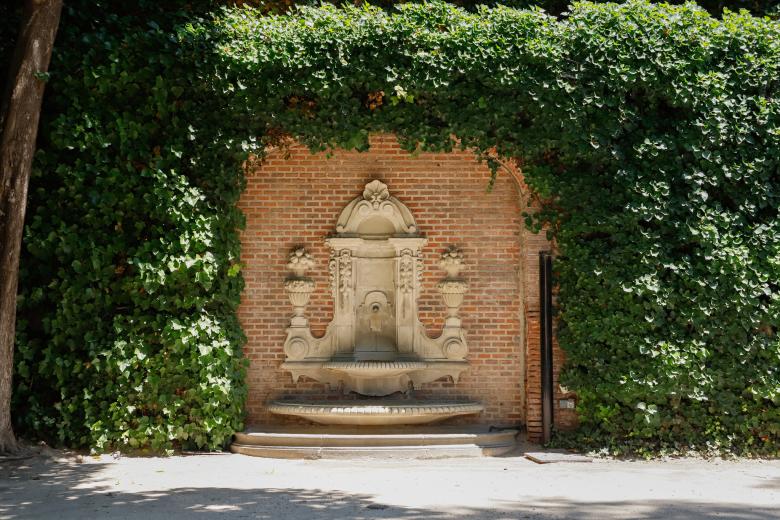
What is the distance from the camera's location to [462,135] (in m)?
9.93

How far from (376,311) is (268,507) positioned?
4434mm

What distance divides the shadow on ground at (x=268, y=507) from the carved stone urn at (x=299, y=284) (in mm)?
3365

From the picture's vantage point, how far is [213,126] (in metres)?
9.85

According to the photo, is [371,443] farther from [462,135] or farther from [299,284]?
[462,135]

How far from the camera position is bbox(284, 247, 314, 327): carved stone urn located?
1051cm

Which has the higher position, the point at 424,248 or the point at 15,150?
the point at 15,150

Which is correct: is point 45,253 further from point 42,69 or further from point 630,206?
point 630,206

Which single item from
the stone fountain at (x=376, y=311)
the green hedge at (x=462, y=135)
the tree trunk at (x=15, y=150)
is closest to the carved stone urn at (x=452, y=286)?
the stone fountain at (x=376, y=311)

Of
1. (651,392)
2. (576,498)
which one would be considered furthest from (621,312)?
(576,498)

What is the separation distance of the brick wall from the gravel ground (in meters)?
1.32

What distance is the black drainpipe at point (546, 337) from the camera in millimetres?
10055

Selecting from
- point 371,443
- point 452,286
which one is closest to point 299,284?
point 452,286

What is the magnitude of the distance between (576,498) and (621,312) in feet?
9.91

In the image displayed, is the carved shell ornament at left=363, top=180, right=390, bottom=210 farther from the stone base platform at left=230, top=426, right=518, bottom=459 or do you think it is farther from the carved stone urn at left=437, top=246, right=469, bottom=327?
the stone base platform at left=230, top=426, right=518, bottom=459
